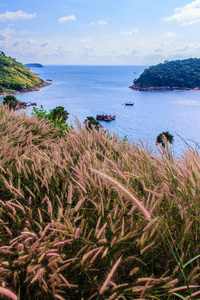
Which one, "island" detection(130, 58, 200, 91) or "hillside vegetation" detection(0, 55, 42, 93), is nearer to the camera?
"hillside vegetation" detection(0, 55, 42, 93)

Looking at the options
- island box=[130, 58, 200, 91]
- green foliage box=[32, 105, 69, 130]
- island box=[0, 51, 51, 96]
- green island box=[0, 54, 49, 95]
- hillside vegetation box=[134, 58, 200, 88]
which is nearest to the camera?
green foliage box=[32, 105, 69, 130]

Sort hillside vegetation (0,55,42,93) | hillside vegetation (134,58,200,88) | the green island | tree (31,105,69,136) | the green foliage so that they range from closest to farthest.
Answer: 1. tree (31,105,69,136)
2. the green foliage
3. the green island
4. hillside vegetation (0,55,42,93)
5. hillside vegetation (134,58,200,88)

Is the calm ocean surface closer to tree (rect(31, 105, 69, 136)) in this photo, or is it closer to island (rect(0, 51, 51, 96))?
island (rect(0, 51, 51, 96))

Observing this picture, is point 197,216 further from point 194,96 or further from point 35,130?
point 194,96

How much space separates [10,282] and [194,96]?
5337 inches

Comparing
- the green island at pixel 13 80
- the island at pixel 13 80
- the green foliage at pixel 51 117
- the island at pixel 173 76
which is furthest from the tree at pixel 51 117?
the island at pixel 173 76

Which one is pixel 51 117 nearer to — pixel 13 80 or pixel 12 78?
pixel 13 80

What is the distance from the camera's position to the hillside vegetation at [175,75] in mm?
129750

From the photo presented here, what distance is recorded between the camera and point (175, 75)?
132750mm

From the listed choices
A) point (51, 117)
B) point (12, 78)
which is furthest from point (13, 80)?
point (51, 117)

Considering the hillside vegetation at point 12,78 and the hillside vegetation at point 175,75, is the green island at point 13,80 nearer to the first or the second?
the hillside vegetation at point 12,78

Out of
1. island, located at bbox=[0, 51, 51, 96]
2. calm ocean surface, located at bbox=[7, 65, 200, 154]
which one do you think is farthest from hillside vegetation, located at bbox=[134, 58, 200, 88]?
island, located at bbox=[0, 51, 51, 96]

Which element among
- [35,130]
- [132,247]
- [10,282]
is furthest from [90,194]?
[35,130]

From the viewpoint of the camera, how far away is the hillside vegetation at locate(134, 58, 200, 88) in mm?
129750
